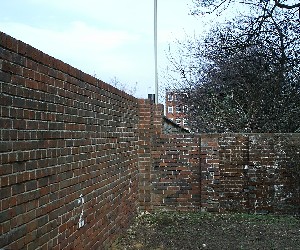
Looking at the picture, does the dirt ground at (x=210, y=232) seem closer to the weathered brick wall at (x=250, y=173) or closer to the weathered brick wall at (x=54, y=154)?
the weathered brick wall at (x=250, y=173)

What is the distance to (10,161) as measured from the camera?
9.64 feet

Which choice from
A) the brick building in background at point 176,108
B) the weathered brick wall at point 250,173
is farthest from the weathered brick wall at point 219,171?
the brick building in background at point 176,108

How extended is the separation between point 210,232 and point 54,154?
4126 mm

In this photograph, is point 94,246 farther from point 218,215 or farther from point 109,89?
point 218,215

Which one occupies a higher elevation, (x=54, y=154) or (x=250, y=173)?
(x=54, y=154)

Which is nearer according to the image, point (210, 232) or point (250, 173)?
Result: point (210, 232)

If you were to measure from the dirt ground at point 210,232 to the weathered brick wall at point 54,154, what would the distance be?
2.05 feet

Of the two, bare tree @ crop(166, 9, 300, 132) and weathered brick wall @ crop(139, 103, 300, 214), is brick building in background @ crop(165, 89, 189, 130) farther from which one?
weathered brick wall @ crop(139, 103, 300, 214)

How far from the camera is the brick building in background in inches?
621

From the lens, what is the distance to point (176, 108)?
1645 cm

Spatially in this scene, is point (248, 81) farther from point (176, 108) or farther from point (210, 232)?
point (210, 232)

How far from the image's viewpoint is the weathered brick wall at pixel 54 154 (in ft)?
9.73

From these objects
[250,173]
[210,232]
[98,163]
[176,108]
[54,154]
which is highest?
[176,108]

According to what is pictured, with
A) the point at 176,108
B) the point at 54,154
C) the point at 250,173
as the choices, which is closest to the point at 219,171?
the point at 250,173
